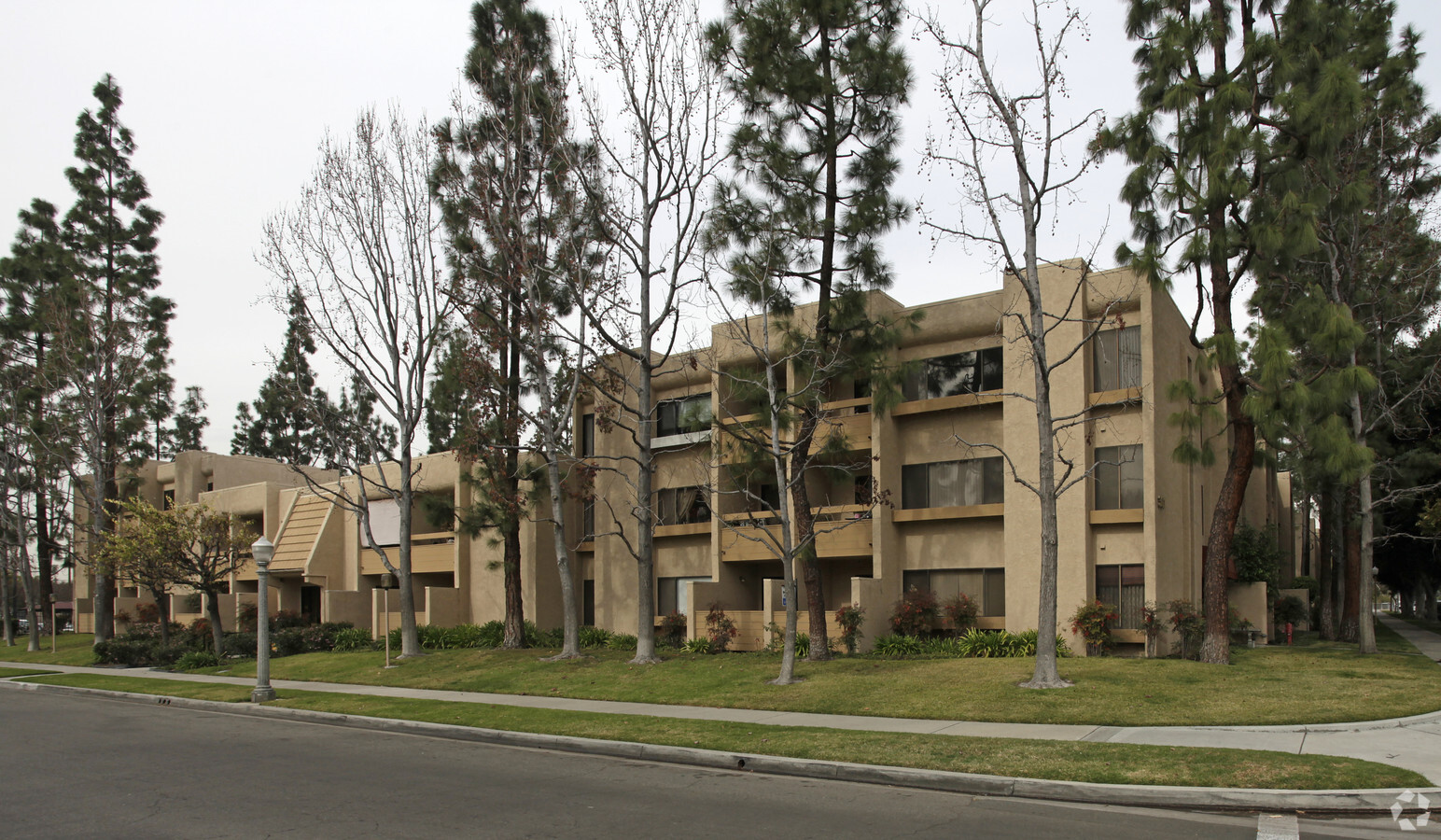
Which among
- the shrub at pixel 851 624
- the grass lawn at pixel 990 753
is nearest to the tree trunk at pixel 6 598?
the grass lawn at pixel 990 753

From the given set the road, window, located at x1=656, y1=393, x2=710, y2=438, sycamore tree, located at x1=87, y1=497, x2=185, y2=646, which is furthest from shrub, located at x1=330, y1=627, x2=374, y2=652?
the road

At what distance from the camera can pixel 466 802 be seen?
32.8 feet

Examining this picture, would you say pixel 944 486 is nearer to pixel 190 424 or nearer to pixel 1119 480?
pixel 1119 480

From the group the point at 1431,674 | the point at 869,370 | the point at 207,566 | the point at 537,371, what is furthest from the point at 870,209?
the point at 207,566

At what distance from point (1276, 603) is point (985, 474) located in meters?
13.9

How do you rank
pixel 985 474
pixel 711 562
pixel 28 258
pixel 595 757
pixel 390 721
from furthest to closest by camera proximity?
pixel 28 258 → pixel 711 562 → pixel 985 474 → pixel 390 721 → pixel 595 757

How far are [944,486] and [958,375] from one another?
2876 mm

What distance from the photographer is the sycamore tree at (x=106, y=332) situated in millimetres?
39500

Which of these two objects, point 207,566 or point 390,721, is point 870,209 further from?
point 207,566

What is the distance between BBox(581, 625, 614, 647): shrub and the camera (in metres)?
29.7

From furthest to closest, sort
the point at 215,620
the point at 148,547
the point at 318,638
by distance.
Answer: the point at 318,638 < the point at 215,620 < the point at 148,547

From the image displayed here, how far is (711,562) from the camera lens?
29438mm

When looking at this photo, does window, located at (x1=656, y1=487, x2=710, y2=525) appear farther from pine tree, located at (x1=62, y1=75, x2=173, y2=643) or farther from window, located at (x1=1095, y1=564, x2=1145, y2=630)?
pine tree, located at (x1=62, y1=75, x2=173, y2=643)

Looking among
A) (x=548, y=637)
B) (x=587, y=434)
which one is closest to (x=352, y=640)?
(x=548, y=637)
